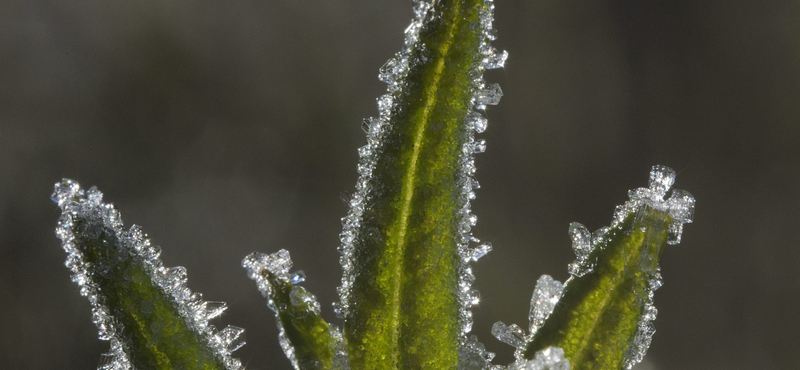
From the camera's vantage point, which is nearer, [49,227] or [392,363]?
[392,363]

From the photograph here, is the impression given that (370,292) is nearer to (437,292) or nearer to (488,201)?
(437,292)

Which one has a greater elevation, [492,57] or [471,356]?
[492,57]

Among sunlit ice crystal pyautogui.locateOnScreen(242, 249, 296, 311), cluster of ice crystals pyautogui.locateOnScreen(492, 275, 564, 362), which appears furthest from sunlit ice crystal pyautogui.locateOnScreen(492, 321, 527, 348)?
sunlit ice crystal pyautogui.locateOnScreen(242, 249, 296, 311)

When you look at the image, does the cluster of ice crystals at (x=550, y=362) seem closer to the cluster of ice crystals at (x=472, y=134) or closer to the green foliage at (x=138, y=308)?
the cluster of ice crystals at (x=472, y=134)

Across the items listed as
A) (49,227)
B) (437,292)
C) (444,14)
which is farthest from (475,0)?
(49,227)

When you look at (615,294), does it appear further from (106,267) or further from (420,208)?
(106,267)

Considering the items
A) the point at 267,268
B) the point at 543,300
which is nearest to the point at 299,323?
the point at 267,268

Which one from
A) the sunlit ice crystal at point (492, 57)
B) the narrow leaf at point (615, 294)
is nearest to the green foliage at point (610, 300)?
the narrow leaf at point (615, 294)
